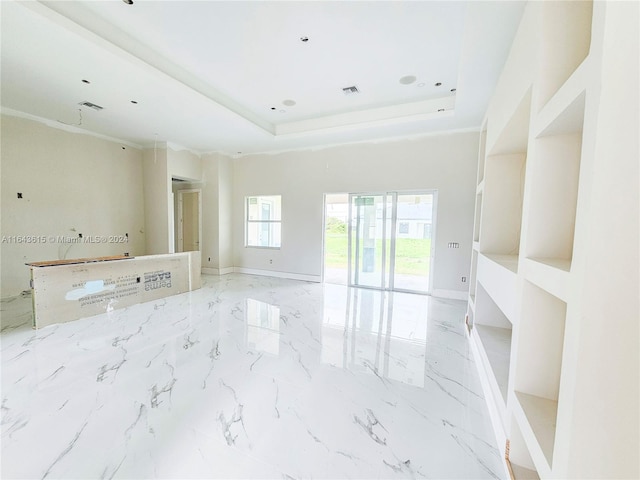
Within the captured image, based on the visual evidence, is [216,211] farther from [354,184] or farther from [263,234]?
[354,184]

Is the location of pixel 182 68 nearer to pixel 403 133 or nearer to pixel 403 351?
pixel 403 133

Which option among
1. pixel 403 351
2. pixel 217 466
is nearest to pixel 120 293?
pixel 217 466

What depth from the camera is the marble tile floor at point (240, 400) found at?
1490mm

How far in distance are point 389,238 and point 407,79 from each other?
2976 millimetres

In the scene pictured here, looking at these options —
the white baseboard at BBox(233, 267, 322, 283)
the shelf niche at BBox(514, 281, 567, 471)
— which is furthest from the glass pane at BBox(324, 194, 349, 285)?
the shelf niche at BBox(514, 281, 567, 471)

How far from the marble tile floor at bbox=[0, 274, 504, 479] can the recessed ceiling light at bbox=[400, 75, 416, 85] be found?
3570 mm

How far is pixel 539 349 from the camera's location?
1.40 metres

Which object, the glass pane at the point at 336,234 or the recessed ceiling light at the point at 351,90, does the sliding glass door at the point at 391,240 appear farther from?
the recessed ceiling light at the point at 351,90

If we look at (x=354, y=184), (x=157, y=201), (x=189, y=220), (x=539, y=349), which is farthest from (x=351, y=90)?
(x=189, y=220)

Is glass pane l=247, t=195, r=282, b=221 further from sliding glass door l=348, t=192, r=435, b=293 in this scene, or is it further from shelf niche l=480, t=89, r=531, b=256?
shelf niche l=480, t=89, r=531, b=256

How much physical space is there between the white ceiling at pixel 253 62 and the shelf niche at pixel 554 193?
4.82 feet

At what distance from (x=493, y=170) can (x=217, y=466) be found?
360 cm

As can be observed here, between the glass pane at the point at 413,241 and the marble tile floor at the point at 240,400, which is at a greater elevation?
the glass pane at the point at 413,241

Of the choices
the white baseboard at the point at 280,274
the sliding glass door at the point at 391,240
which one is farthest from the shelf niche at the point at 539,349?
the white baseboard at the point at 280,274
